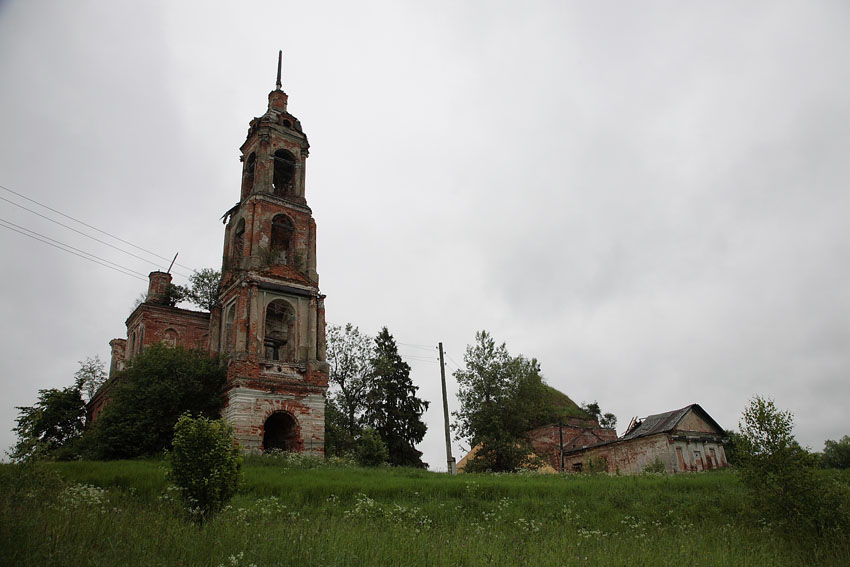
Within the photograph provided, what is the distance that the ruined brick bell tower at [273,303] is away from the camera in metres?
24.6

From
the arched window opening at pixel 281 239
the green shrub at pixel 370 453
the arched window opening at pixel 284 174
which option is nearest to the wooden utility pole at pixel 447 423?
the green shrub at pixel 370 453

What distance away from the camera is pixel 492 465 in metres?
31.6

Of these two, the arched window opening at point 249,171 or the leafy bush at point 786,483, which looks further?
the arched window opening at point 249,171

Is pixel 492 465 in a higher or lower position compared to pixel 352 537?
higher

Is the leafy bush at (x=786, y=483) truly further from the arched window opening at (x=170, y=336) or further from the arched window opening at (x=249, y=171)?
the arched window opening at (x=170, y=336)

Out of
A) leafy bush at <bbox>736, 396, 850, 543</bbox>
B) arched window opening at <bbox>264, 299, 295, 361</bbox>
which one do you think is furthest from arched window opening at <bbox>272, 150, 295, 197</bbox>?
leafy bush at <bbox>736, 396, 850, 543</bbox>

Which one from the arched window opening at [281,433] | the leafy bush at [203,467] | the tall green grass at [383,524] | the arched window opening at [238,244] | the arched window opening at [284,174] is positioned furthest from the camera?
the arched window opening at [284,174]

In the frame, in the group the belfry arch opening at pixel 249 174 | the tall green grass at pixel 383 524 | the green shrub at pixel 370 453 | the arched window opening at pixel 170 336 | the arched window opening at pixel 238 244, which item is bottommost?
the tall green grass at pixel 383 524

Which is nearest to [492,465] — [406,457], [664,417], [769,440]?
[406,457]

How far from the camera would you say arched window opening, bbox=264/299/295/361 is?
91.9 feet

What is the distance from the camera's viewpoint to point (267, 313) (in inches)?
1158

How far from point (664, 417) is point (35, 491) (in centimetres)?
3648

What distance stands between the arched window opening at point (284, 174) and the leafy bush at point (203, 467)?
23.3 m

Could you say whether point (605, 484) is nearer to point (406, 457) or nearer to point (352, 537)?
point (352, 537)
